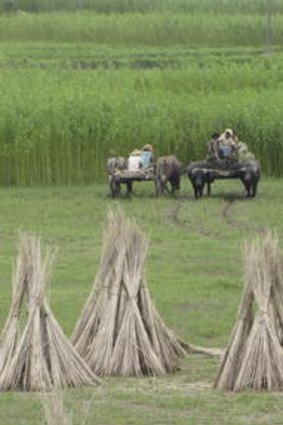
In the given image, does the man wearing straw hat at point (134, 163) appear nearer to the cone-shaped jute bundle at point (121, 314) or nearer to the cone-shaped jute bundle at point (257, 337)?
the cone-shaped jute bundle at point (121, 314)

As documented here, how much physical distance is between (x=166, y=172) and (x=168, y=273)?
839 cm

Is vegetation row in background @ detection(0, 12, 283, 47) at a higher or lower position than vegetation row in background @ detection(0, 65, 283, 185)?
higher

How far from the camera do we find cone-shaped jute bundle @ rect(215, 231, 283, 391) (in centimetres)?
1255

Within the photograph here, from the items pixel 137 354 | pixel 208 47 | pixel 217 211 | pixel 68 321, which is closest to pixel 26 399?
pixel 137 354

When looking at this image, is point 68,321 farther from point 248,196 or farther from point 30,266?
point 248,196

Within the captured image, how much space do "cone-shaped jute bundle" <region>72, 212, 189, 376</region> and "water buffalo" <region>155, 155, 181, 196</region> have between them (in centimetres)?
1477

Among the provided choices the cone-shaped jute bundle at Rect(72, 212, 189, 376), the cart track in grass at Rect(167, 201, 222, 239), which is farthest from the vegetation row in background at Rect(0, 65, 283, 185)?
the cone-shaped jute bundle at Rect(72, 212, 189, 376)

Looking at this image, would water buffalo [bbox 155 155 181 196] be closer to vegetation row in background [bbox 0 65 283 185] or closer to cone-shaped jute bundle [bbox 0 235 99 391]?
vegetation row in background [bbox 0 65 283 185]

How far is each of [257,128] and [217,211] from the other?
6.07 meters

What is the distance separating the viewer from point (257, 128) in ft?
109

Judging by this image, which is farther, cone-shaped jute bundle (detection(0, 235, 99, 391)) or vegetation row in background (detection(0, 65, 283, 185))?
vegetation row in background (detection(0, 65, 283, 185))

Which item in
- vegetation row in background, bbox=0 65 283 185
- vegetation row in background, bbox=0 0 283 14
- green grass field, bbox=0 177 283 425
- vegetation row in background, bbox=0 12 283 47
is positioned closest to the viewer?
green grass field, bbox=0 177 283 425

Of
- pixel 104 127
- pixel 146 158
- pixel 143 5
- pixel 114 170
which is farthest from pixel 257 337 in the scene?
pixel 143 5

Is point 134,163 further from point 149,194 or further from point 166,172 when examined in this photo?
point 149,194
